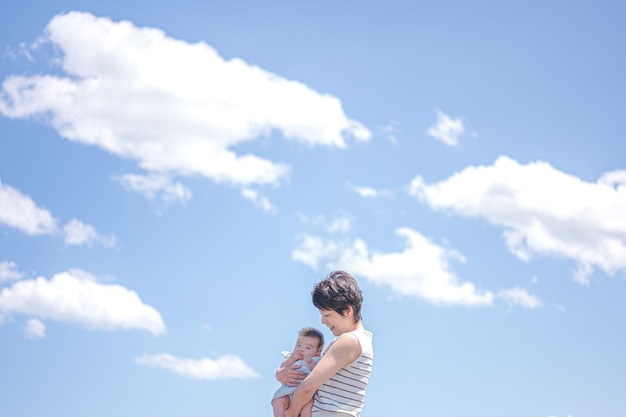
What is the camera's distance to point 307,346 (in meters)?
6.98

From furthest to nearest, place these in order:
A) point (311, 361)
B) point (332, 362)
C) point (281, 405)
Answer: point (311, 361) → point (281, 405) → point (332, 362)

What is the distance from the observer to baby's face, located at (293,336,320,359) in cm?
695

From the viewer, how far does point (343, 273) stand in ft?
21.2

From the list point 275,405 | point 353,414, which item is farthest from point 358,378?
point 275,405

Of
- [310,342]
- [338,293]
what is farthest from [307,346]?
[338,293]

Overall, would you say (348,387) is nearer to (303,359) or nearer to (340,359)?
(340,359)

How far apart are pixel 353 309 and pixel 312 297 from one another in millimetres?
375

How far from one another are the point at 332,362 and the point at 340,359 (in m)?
0.07

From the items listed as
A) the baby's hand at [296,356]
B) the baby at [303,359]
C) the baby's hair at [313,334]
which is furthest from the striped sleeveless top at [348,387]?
the baby's hair at [313,334]

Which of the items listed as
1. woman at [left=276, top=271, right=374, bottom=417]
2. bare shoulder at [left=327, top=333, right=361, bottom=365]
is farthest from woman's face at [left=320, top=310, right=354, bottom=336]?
bare shoulder at [left=327, top=333, right=361, bottom=365]

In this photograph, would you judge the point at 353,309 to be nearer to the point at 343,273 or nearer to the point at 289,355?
the point at 343,273

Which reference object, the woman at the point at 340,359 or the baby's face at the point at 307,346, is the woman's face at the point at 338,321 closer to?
the woman at the point at 340,359

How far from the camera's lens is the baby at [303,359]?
657cm

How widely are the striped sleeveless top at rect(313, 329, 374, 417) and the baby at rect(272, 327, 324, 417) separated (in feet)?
0.52
